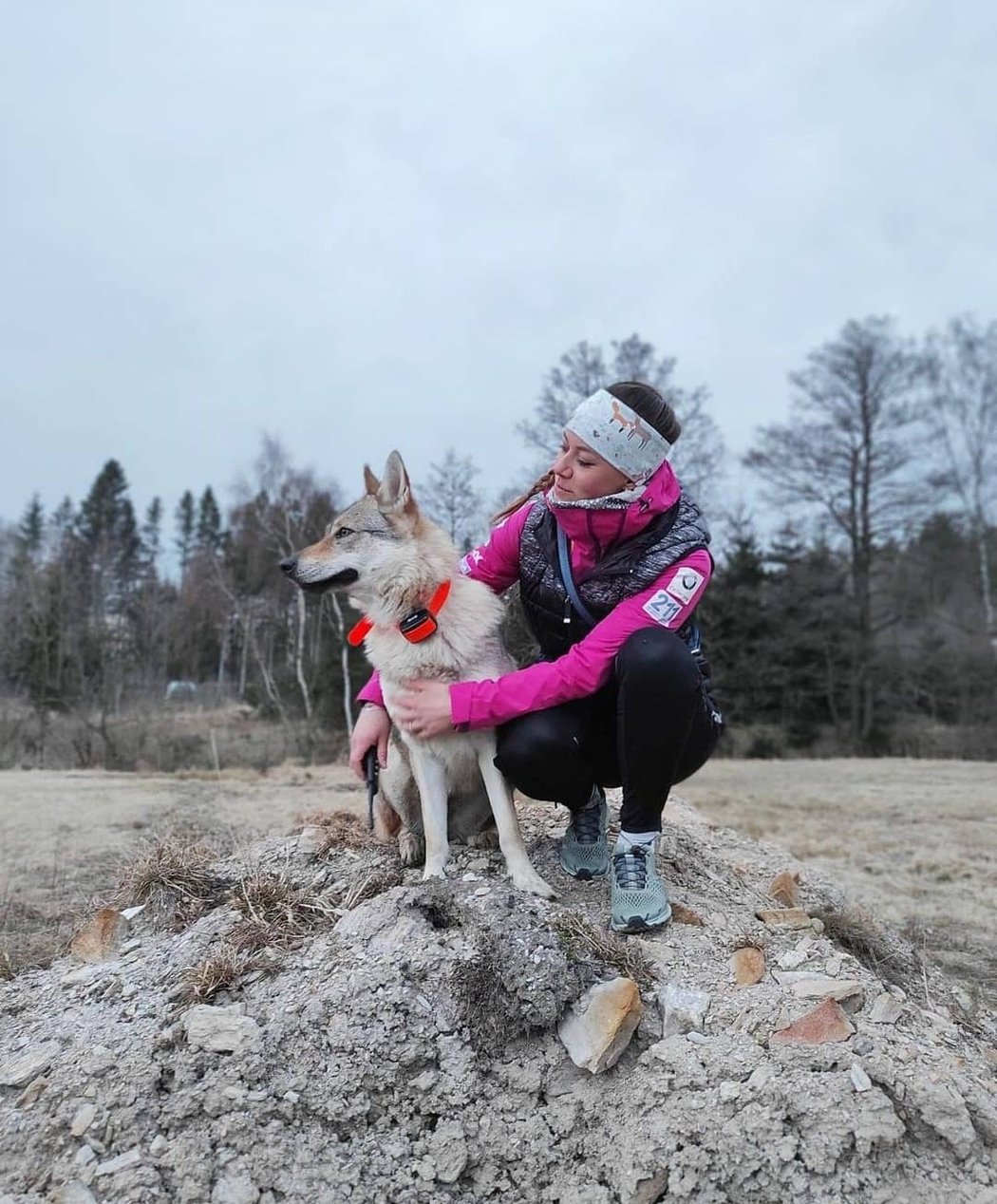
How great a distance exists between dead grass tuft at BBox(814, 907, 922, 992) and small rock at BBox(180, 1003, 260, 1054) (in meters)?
2.23

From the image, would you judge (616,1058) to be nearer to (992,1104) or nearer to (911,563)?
(992,1104)

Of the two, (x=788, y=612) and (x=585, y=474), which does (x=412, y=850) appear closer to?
(x=585, y=474)

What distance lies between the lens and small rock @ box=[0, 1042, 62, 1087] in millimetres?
2584

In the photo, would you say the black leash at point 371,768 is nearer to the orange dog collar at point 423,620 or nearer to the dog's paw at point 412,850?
the dog's paw at point 412,850

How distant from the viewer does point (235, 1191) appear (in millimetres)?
2182

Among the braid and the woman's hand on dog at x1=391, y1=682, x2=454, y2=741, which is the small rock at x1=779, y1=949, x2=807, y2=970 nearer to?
the woman's hand on dog at x1=391, y1=682, x2=454, y2=741

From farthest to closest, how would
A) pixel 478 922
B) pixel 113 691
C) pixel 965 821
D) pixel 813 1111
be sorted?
1. pixel 113 691
2. pixel 965 821
3. pixel 478 922
4. pixel 813 1111

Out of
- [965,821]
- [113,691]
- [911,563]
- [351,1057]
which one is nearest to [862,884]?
[965,821]

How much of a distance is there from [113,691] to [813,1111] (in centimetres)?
2086

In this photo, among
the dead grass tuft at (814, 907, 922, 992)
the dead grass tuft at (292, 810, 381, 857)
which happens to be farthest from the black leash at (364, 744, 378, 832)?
the dead grass tuft at (814, 907, 922, 992)

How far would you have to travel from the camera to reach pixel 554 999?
259cm

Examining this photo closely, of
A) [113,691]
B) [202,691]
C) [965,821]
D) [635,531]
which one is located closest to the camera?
[635,531]

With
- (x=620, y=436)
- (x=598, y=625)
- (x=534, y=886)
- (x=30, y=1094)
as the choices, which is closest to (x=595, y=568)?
(x=598, y=625)

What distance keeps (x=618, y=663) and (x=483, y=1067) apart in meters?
1.34
